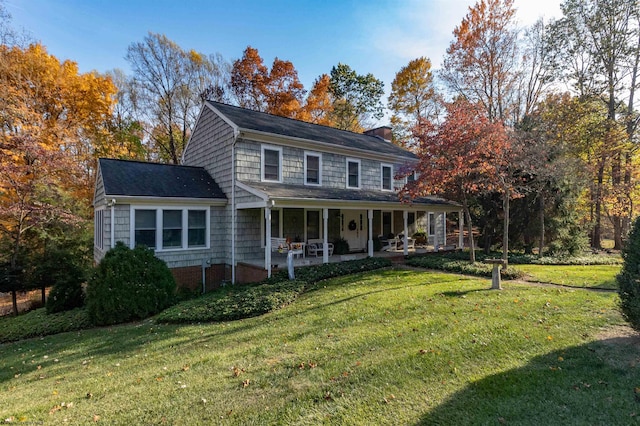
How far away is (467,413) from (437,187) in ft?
30.9

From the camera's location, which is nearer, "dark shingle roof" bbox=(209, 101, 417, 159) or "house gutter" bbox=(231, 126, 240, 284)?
"house gutter" bbox=(231, 126, 240, 284)

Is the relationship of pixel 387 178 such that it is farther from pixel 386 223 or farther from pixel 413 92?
pixel 413 92

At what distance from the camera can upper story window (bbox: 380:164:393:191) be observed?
57.3ft

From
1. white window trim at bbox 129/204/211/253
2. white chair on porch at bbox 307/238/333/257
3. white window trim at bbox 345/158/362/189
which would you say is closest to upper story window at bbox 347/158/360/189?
white window trim at bbox 345/158/362/189

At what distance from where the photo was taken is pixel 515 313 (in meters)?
6.41

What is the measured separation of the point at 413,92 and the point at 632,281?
25725mm

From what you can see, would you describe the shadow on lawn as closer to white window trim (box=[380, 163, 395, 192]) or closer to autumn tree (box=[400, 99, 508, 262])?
autumn tree (box=[400, 99, 508, 262])

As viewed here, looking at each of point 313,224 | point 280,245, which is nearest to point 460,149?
point 313,224

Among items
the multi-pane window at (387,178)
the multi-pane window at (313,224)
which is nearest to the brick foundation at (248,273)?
the multi-pane window at (313,224)

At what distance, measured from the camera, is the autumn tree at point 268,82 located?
26.4 meters

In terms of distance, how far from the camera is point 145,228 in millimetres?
11812

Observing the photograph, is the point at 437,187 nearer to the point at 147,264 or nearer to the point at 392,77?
the point at 147,264

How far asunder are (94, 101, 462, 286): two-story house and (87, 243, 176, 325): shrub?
188cm

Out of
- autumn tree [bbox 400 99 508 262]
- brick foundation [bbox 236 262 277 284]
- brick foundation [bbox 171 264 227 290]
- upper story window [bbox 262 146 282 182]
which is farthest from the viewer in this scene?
upper story window [bbox 262 146 282 182]
